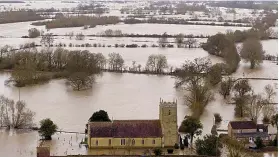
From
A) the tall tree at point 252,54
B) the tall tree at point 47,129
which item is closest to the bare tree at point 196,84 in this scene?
the tall tree at point 252,54

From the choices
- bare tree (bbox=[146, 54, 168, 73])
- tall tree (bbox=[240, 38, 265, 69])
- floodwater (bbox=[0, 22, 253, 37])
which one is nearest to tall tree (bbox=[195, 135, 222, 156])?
bare tree (bbox=[146, 54, 168, 73])

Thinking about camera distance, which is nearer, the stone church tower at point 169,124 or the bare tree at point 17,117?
the stone church tower at point 169,124

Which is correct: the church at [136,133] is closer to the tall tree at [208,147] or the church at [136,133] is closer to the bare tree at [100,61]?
the tall tree at [208,147]

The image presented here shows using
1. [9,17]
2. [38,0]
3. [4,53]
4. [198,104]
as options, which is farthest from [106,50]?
[38,0]

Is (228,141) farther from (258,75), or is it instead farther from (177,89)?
(258,75)

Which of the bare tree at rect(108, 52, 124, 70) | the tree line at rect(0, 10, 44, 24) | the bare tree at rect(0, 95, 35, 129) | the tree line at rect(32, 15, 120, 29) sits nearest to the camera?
the bare tree at rect(0, 95, 35, 129)

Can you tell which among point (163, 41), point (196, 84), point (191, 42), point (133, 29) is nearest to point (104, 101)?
point (196, 84)

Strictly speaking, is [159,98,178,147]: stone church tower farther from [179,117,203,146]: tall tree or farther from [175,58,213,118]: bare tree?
[175,58,213,118]: bare tree

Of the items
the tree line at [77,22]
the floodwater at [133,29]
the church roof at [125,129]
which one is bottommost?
the church roof at [125,129]
